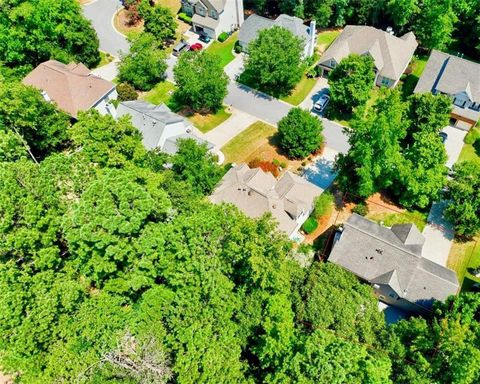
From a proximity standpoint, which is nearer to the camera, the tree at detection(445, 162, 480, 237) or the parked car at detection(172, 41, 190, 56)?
the tree at detection(445, 162, 480, 237)

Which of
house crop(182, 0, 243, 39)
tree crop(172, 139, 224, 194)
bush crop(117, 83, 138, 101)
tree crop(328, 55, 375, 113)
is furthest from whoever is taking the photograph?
house crop(182, 0, 243, 39)

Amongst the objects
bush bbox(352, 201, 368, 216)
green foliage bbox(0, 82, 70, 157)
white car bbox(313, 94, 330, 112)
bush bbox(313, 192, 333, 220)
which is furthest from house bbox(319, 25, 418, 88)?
green foliage bbox(0, 82, 70, 157)

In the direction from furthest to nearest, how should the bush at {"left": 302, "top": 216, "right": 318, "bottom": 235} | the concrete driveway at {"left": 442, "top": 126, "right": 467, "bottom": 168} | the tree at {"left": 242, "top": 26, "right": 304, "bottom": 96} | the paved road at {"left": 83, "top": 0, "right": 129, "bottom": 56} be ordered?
the paved road at {"left": 83, "top": 0, "right": 129, "bottom": 56}, the tree at {"left": 242, "top": 26, "right": 304, "bottom": 96}, the concrete driveway at {"left": 442, "top": 126, "right": 467, "bottom": 168}, the bush at {"left": 302, "top": 216, "right": 318, "bottom": 235}

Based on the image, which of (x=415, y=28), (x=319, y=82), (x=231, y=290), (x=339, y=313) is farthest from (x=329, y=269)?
(x=415, y=28)

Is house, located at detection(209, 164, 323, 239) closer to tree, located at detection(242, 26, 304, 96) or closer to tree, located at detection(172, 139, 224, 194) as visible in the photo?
tree, located at detection(172, 139, 224, 194)

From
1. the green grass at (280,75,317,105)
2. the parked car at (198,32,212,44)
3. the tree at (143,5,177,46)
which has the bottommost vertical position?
the green grass at (280,75,317,105)

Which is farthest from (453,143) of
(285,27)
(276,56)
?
(285,27)
